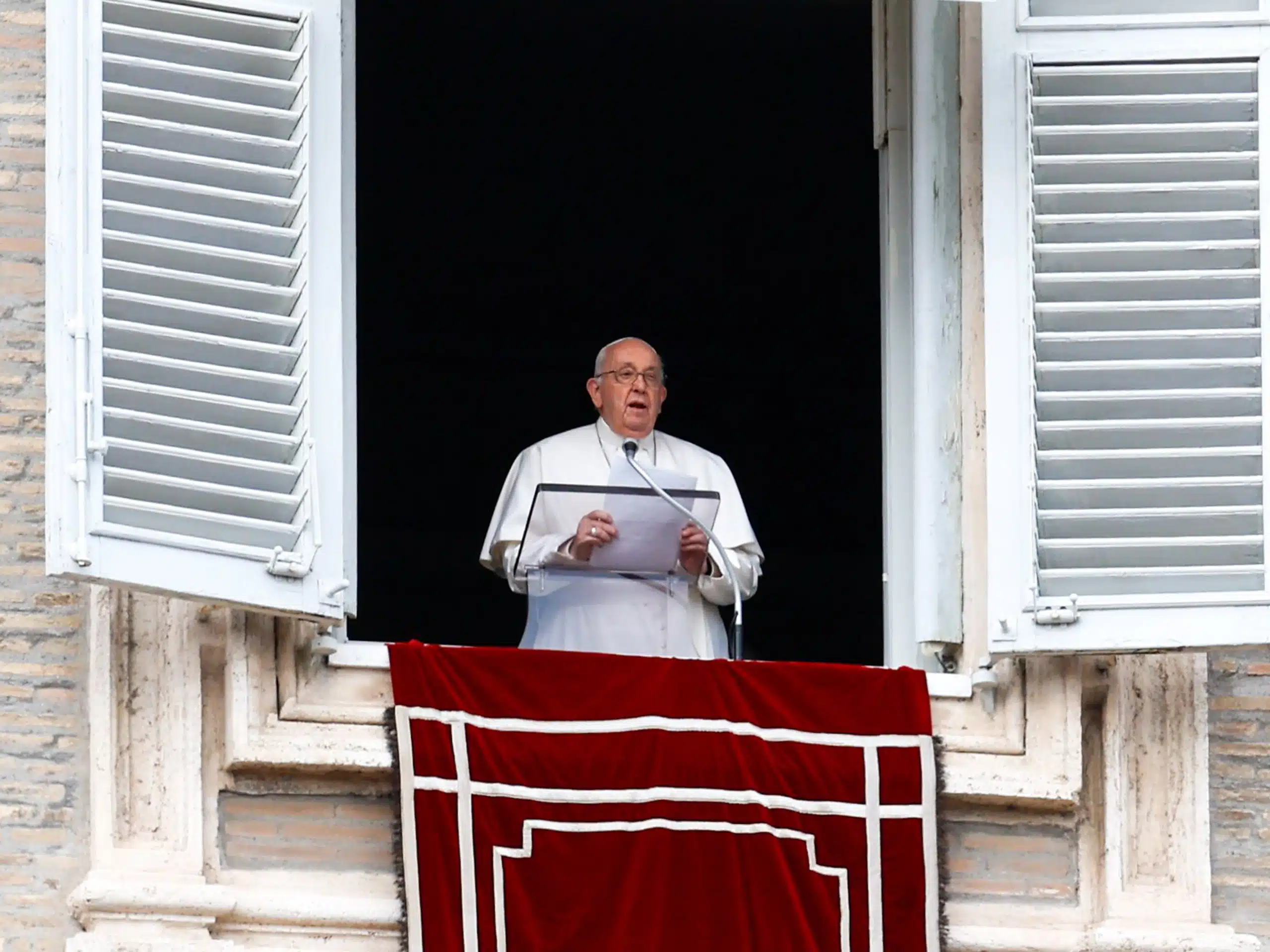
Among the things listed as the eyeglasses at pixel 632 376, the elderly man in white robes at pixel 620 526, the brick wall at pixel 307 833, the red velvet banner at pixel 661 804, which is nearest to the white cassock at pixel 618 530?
the elderly man in white robes at pixel 620 526

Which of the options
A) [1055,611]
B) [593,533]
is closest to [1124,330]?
[1055,611]

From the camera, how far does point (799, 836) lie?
8562 mm

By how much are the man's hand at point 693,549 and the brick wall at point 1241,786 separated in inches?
49.5

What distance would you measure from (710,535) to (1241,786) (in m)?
1.41

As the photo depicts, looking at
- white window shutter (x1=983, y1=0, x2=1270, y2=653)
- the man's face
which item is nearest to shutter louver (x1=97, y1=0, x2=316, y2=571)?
the man's face

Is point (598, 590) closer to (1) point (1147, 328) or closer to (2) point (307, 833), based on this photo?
(2) point (307, 833)

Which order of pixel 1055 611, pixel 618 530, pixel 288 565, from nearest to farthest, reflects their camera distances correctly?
pixel 288 565
pixel 1055 611
pixel 618 530

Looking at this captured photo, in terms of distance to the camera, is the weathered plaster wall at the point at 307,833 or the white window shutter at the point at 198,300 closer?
the white window shutter at the point at 198,300

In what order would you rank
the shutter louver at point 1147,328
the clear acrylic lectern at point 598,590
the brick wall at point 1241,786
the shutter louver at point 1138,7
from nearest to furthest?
the shutter louver at point 1147,328 < the brick wall at point 1241,786 < the shutter louver at point 1138,7 < the clear acrylic lectern at point 598,590

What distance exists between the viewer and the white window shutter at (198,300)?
8.27m

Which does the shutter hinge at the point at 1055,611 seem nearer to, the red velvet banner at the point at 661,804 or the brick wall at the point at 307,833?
the red velvet banner at the point at 661,804

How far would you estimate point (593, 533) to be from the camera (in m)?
8.89

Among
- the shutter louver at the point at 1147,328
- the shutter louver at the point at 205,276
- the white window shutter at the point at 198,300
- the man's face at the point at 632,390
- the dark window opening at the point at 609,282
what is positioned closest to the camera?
the white window shutter at the point at 198,300

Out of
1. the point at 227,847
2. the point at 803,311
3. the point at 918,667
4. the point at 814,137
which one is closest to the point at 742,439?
the point at 803,311
